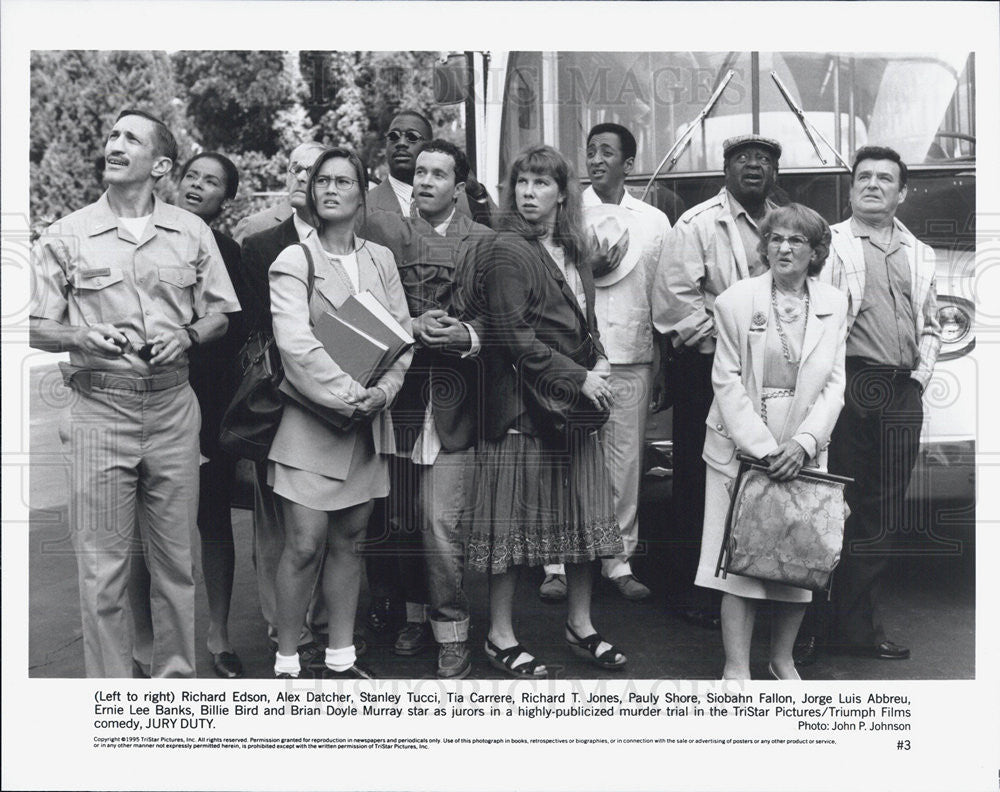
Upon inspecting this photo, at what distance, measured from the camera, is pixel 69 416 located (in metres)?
4.69

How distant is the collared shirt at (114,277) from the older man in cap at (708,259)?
1.93 m

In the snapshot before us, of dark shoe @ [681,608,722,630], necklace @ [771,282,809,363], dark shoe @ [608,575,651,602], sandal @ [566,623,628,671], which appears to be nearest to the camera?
necklace @ [771,282,809,363]

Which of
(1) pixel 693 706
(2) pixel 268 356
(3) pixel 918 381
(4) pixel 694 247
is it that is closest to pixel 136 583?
(2) pixel 268 356

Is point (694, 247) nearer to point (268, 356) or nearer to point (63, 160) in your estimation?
point (268, 356)

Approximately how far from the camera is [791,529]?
4.71 metres

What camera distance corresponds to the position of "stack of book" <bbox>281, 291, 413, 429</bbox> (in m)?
4.70

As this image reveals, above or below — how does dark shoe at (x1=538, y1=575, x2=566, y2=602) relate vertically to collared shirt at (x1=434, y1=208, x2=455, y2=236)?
below

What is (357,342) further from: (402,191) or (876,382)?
(876,382)

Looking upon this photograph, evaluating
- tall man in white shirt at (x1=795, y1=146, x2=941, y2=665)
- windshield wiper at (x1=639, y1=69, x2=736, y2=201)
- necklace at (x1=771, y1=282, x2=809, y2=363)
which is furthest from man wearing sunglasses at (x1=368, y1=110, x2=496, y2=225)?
tall man in white shirt at (x1=795, y1=146, x2=941, y2=665)

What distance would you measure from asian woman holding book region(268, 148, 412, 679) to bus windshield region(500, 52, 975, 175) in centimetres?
101

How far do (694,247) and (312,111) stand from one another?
1.89 meters

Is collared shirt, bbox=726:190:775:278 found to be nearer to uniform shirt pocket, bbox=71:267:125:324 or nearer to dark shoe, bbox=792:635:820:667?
dark shoe, bbox=792:635:820:667

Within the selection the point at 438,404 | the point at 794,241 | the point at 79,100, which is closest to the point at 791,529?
the point at 794,241

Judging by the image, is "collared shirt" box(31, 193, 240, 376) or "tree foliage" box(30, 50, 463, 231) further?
"tree foliage" box(30, 50, 463, 231)
